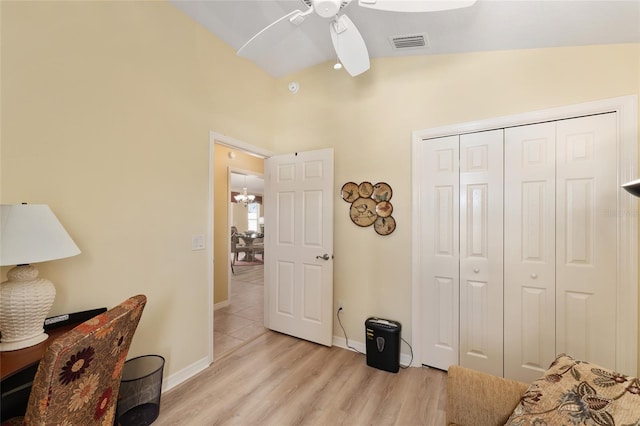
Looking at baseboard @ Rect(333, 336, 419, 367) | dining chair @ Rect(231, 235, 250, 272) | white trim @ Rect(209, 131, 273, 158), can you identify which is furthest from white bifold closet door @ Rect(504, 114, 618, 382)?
dining chair @ Rect(231, 235, 250, 272)

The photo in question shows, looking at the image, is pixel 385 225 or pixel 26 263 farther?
pixel 385 225

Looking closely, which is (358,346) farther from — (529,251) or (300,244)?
(529,251)

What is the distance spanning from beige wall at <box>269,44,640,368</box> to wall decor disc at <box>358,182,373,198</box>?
0.08m

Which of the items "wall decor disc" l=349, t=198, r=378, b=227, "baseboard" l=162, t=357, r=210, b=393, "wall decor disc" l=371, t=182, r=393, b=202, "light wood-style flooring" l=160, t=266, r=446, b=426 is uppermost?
"wall decor disc" l=371, t=182, r=393, b=202

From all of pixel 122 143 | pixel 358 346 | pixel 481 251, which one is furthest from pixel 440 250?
pixel 122 143

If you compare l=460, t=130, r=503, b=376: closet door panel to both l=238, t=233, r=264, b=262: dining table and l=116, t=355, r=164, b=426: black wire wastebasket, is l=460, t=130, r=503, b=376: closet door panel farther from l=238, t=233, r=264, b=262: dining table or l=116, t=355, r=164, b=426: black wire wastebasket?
l=238, t=233, r=264, b=262: dining table

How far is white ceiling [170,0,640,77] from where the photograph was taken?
1.56m

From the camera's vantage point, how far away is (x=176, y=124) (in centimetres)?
215

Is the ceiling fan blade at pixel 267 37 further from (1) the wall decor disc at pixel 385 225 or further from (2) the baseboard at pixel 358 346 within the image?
(2) the baseboard at pixel 358 346

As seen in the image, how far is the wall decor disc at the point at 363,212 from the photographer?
261 cm

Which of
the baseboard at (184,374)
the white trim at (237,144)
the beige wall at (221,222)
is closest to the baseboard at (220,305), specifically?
the beige wall at (221,222)

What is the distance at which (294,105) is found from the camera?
122 inches

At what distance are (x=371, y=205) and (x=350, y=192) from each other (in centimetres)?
26

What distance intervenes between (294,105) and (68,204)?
2.29m
